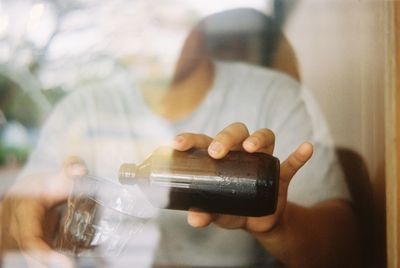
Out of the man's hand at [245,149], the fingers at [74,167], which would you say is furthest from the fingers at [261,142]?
the fingers at [74,167]

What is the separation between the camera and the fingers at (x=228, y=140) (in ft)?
2.03

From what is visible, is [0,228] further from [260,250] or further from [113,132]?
[260,250]

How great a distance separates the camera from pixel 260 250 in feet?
2.64

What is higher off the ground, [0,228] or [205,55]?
[205,55]

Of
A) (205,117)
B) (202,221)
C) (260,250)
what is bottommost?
(260,250)

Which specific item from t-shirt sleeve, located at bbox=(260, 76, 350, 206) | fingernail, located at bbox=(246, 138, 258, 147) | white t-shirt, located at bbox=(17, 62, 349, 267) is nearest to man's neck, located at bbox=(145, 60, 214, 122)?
white t-shirt, located at bbox=(17, 62, 349, 267)

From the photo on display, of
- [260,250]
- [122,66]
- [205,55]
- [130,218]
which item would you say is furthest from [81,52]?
[260,250]

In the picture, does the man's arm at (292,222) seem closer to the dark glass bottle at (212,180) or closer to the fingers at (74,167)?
the dark glass bottle at (212,180)

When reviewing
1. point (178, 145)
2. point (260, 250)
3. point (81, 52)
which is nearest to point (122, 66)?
point (81, 52)

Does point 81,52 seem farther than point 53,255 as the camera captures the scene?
Yes

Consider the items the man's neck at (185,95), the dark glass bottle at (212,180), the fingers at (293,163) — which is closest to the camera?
the dark glass bottle at (212,180)

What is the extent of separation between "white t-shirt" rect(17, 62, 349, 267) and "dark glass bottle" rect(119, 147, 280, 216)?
0.36 feet

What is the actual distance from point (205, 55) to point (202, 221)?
1.14ft

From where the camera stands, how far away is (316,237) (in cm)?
79
